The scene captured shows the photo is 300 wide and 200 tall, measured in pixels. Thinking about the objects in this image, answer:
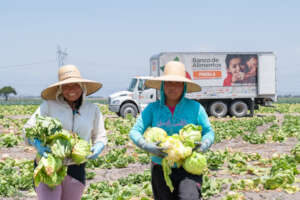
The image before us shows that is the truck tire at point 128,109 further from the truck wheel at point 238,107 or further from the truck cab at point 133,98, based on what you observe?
the truck wheel at point 238,107

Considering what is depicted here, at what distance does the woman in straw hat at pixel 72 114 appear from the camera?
361cm

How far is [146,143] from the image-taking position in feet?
11.4

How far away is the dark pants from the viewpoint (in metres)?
3.51

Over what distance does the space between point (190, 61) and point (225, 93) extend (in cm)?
295

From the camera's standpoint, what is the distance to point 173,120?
12.3ft

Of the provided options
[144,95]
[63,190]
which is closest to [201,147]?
[63,190]

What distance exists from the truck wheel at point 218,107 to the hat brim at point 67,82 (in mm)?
19514

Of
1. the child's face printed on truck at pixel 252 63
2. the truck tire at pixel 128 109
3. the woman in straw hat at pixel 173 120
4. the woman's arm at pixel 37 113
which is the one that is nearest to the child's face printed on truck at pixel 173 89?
the woman in straw hat at pixel 173 120

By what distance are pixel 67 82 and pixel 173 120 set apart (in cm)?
111

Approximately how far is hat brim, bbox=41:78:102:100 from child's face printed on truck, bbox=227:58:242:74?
1984 cm

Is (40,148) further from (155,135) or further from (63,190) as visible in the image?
(155,135)

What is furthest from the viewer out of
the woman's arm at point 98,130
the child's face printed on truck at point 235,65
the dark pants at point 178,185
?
the child's face printed on truck at point 235,65

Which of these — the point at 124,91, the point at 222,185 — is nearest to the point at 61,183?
the point at 222,185

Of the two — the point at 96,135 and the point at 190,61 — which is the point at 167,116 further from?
the point at 190,61
